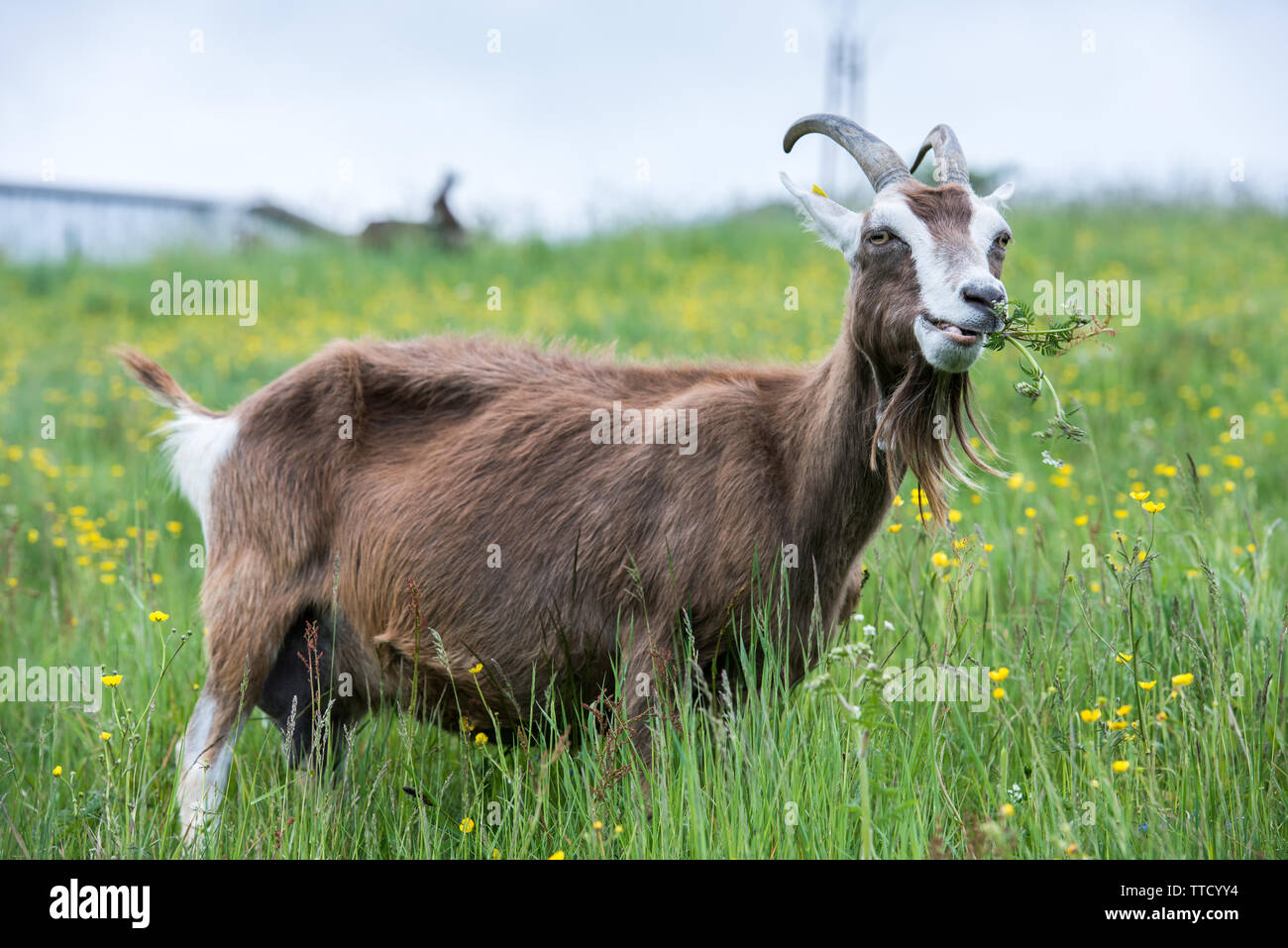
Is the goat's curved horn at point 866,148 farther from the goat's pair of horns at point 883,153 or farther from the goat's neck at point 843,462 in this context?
the goat's neck at point 843,462

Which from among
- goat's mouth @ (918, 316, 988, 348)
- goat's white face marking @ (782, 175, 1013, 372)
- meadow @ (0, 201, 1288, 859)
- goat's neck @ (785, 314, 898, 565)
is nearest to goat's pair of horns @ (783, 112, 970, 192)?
goat's white face marking @ (782, 175, 1013, 372)

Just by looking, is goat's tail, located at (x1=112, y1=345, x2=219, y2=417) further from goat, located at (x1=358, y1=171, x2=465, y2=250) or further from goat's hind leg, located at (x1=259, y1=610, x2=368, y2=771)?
goat, located at (x1=358, y1=171, x2=465, y2=250)

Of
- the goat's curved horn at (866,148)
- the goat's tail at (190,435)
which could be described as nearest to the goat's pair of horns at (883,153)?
the goat's curved horn at (866,148)

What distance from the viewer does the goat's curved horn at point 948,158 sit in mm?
3326

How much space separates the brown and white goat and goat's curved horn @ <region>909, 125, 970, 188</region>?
0.03 feet

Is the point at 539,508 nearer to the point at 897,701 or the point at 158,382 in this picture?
the point at 897,701

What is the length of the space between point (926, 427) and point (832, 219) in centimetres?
66

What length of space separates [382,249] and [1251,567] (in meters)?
12.4

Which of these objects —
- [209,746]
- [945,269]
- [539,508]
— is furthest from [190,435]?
[945,269]

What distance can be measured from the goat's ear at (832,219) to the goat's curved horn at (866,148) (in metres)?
0.16

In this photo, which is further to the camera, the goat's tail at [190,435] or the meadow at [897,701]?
the goat's tail at [190,435]
